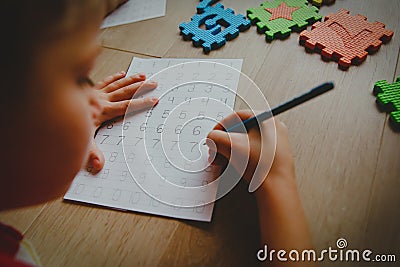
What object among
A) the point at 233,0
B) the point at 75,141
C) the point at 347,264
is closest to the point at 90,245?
the point at 75,141

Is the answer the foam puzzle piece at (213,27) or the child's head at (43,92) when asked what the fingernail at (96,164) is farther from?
the foam puzzle piece at (213,27)

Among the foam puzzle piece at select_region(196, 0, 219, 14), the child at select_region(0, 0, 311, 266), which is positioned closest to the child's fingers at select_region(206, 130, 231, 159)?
the child at select_region(0, 0, 311, 266)

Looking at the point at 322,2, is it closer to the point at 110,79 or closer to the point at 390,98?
the point at 390,98

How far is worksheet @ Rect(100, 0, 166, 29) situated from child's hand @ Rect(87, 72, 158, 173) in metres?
0.23

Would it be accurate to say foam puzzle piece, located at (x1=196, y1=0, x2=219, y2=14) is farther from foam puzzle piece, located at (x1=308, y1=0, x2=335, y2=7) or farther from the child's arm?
the child's arm

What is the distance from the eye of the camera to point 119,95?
72cm

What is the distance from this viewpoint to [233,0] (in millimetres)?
906

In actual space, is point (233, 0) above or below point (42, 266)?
above

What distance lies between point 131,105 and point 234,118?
0.21 m

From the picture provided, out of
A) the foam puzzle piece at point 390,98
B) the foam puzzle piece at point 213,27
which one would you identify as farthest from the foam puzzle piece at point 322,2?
the foam puzzle piece at point 390,98

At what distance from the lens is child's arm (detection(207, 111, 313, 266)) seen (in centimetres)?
49

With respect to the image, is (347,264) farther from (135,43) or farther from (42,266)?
(135,43)

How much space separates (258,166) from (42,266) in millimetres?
329
